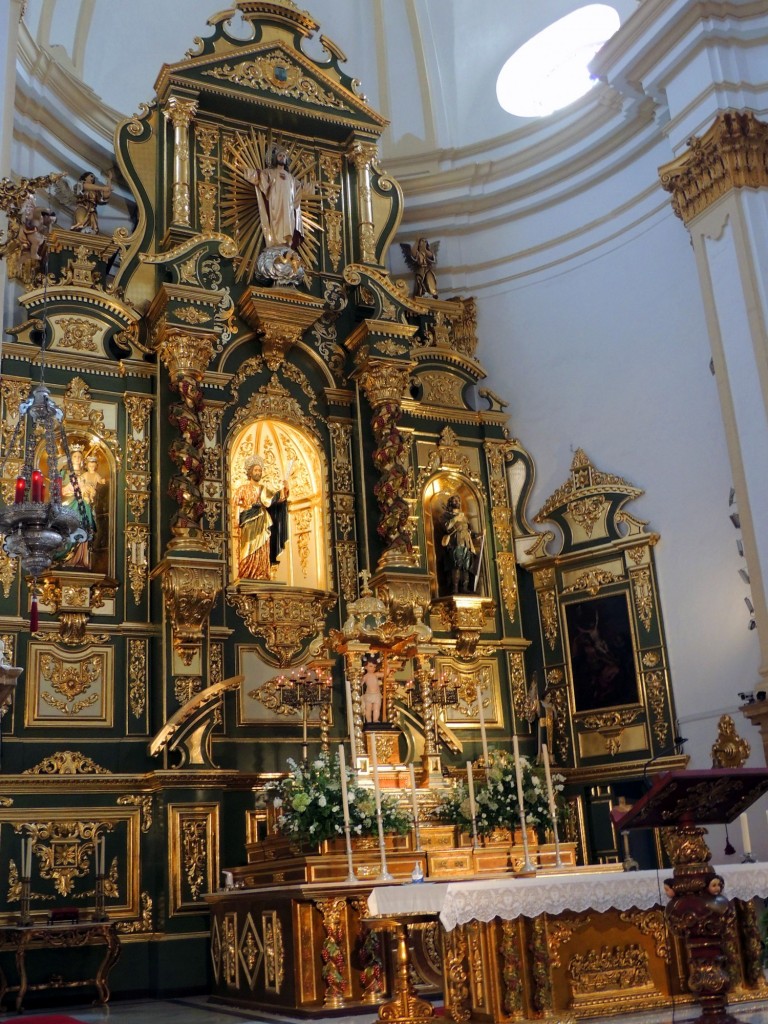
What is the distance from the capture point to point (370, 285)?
1475 centimetres

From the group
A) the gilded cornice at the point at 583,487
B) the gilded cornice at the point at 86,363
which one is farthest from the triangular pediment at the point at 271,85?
the gilded cornice at the point at 583,487

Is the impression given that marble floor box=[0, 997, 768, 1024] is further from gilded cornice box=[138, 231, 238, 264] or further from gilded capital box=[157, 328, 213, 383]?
gilded cornice box=[138, 231, 238, 264]

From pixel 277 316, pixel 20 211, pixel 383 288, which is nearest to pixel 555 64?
pixel 383 288

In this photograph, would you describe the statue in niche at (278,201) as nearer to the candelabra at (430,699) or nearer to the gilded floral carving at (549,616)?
the gilded floral carving at (549,616)

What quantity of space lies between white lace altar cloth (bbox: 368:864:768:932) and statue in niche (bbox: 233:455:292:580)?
21.5 ft

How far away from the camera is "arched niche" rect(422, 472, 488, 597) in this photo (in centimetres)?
1445

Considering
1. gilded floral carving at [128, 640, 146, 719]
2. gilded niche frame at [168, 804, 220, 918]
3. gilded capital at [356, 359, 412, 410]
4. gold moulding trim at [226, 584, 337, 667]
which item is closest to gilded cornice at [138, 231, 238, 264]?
gilded capital at [356, 359, 412, 410]

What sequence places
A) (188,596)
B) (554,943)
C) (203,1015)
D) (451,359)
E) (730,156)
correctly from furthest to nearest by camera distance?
(451,359)
(730,156)
(188,596)
(203,1015)
(554,943)

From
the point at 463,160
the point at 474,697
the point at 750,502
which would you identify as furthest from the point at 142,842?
the point at 463,160

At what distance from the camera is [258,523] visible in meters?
13.5

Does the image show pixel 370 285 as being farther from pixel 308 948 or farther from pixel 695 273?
pixel 308 948

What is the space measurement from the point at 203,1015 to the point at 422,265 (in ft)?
33.4

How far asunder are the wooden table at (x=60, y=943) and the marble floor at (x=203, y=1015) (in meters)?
0.21

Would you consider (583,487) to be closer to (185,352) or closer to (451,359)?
(451,359)
